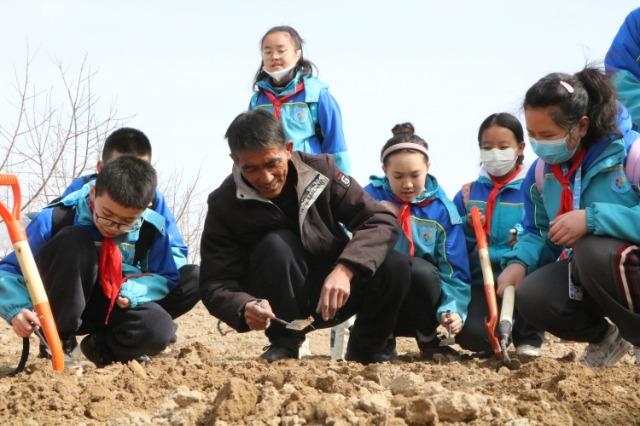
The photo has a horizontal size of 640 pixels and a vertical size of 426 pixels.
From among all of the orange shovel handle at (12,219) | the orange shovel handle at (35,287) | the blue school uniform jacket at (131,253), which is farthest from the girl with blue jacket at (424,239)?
the orange shovel handle at (12,219)

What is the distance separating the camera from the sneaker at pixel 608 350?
4.32 m

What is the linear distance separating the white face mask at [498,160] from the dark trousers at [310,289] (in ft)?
3.38

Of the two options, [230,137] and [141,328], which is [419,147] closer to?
[230,137]

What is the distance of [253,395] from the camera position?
2865 millimetres

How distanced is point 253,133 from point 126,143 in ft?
5.30

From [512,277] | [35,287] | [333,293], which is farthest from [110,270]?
[512,277]

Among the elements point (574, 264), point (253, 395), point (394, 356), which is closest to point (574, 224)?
point (574, 264)

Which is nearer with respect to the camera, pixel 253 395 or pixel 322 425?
pixel 322 425

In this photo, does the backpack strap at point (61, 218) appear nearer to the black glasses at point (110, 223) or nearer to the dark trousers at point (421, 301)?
the black glasses at point (110, 223)

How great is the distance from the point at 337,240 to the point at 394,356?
0.82m

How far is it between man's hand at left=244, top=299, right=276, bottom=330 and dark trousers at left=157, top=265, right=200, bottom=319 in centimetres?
88

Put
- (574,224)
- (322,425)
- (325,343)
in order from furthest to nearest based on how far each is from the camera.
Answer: (325,343), (574,224), (322,425)

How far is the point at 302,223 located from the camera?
13.7 ft

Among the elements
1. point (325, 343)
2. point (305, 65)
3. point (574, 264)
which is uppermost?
point (305, 65)
